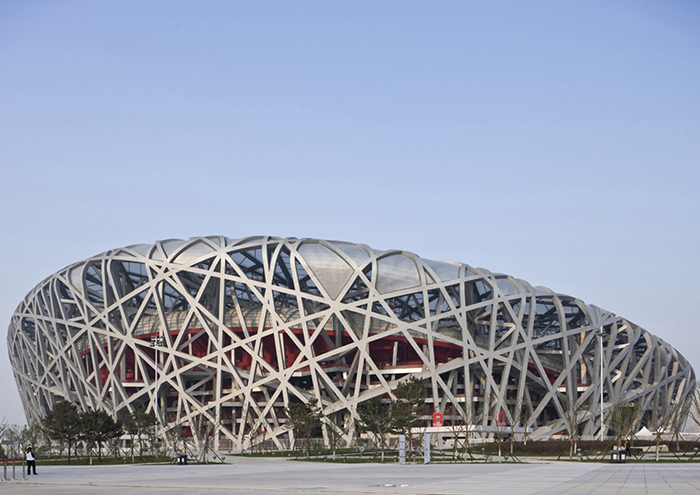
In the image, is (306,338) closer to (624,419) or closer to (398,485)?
(624,419)

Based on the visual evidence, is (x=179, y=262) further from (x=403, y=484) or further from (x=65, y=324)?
(x=403, y=484)

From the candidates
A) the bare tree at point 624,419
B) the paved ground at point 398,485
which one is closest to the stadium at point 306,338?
the bare tree at point 624,419

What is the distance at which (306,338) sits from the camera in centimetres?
6184

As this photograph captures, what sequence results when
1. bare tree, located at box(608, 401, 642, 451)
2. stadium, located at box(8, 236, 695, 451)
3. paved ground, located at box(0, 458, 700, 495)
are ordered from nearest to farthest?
1. paved ground, located at box(0, 458, 700, 495)
2. bare tree, located at box(608, 401, 642, 451)
3. stadium, located at box(8, 236, 695, 451)

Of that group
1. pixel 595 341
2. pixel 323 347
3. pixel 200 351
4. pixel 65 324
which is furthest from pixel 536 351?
pixel 65 324

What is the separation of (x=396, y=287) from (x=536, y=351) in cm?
1605

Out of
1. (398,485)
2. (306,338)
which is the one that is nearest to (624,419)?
(306,338)

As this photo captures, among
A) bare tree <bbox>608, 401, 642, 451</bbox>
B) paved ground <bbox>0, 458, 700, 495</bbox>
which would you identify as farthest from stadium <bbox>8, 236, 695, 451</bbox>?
paved ground <bbox>0, 458, 700, 495</bbox>

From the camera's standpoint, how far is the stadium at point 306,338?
62312mm

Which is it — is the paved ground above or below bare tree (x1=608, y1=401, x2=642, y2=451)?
above

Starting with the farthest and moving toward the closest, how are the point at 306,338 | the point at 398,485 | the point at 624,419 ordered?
the point at 306,338, the point at 624,419, the point at 398,485

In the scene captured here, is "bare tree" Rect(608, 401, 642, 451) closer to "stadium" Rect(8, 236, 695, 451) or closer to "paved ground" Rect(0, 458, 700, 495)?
"stadium" Rect(8, 236, 695, 451)

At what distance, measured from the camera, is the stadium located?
6231 cm

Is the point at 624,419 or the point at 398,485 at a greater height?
the point at 398,485
